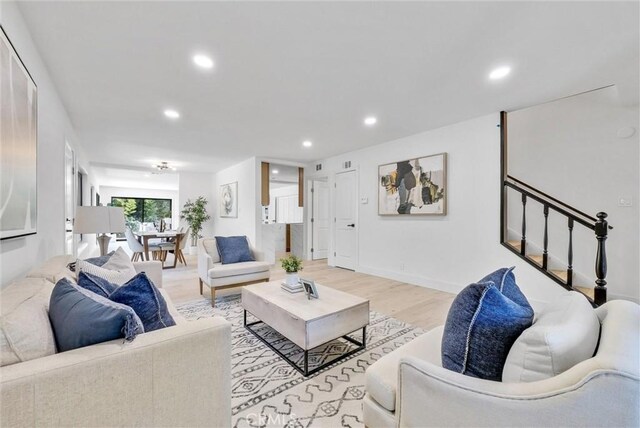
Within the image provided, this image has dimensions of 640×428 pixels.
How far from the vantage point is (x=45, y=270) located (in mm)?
1575

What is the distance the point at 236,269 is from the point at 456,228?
310 cm

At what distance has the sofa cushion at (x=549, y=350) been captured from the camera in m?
0.80

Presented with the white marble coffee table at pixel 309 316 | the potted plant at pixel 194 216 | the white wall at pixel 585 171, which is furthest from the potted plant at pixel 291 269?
the potted plant at pixel 194 216

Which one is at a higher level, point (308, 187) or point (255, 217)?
point (308, 187)

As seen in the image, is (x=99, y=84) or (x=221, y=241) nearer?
(x=99, y=84)

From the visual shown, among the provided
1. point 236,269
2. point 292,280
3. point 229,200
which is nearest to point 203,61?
point 292,280

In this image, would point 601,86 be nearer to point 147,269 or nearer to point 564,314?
point 564,314

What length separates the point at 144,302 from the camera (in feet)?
4.01

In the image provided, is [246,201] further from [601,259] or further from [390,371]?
[601,259]

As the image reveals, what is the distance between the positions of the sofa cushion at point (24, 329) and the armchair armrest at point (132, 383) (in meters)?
0.05

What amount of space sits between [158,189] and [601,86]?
13.5m

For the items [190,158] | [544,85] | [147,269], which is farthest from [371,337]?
[190,158]

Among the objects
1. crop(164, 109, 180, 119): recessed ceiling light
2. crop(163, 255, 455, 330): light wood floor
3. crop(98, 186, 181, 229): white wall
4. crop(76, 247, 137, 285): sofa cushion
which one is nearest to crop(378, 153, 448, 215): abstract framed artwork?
crop(163, 255, 455, 330): light wood floor

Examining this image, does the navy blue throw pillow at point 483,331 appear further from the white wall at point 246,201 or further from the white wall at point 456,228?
the white wall at point 246,201
